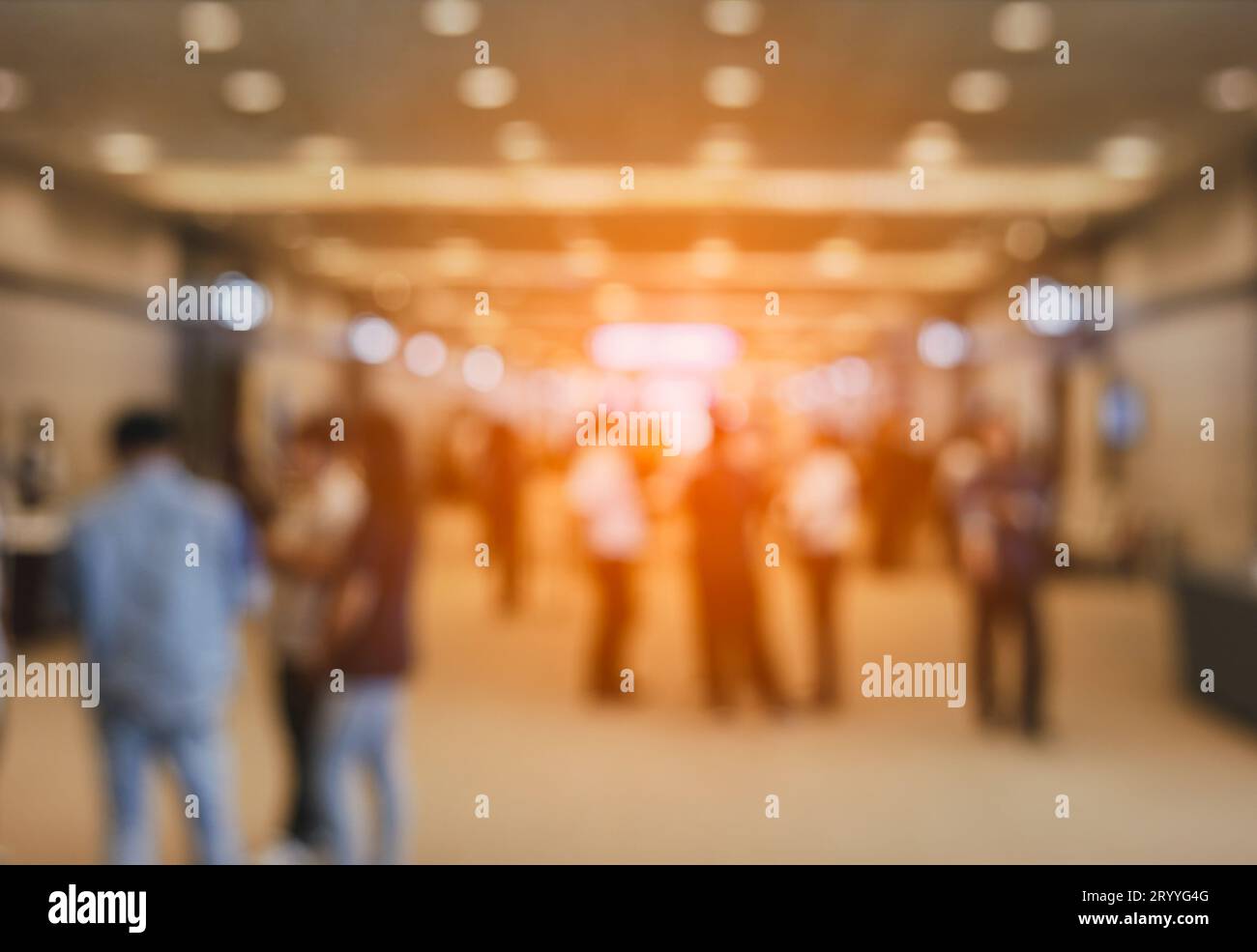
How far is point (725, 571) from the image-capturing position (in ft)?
18.6

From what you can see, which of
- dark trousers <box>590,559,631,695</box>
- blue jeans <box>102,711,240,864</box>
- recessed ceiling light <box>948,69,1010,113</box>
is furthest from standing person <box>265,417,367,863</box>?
recessed ceiling light <box>948,69,1010,113</box>

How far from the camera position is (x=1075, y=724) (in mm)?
5594

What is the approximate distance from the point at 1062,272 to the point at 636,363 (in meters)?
2.40

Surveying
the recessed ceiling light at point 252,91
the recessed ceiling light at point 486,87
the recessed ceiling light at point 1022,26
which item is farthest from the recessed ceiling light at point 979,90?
the recessed ceiling light at point 252,91

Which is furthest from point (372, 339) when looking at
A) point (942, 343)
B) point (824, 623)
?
point (942, 343)

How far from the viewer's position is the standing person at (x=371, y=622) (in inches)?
137

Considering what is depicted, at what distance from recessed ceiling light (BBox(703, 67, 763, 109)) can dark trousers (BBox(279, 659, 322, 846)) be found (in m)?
3.39

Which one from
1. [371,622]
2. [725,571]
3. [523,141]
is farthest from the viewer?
[725,571]

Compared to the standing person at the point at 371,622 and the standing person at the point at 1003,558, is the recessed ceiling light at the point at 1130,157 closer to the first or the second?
the standing person at the point at 1003,558

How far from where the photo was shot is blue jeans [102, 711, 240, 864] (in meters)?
3.36

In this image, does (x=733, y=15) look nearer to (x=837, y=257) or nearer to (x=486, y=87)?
(x=486, y=87)

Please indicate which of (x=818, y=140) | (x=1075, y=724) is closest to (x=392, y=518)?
(x=818, y=140)

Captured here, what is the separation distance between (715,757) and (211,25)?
4.05 meters
